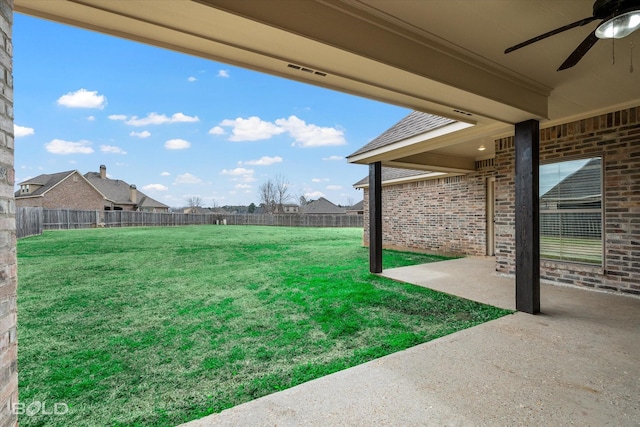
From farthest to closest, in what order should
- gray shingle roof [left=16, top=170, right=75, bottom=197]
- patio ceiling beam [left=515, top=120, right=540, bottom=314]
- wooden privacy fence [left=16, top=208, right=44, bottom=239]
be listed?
1. gray shingle roof [left=16, top=170, right=75, bottom=197]
2. wooden privacy fence [left=16, top=208, right=44, bottom=239]
3. patio ceiling beam [left=515, top=120, right=540, bottom=314]

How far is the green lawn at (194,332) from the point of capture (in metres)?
2.21

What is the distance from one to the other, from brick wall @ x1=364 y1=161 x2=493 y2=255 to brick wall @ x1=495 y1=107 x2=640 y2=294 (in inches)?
133

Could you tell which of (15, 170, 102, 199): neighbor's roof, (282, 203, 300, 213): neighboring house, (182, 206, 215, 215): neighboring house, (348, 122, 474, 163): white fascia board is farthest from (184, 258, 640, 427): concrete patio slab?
(182, 206, 215, 215): neighboring house

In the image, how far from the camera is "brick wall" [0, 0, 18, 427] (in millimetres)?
1263

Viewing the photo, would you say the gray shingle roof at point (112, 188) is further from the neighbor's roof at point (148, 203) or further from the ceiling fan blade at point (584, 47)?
the ceiling fan blade at point (584, 47)

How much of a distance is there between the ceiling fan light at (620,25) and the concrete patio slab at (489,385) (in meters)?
2.64

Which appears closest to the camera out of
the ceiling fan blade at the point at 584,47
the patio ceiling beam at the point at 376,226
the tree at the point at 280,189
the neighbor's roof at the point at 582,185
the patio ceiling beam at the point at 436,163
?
the ceiling fan blade at the point at 584,47

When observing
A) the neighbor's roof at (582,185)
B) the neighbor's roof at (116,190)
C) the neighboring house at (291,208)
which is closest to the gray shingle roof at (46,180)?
the neighbor's roof at (116,190)

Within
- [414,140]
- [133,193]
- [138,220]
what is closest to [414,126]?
[414,140]

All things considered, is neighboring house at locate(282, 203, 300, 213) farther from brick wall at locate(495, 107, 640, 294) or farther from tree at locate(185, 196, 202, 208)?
brick wall at locate(495, 107, 640, 294)

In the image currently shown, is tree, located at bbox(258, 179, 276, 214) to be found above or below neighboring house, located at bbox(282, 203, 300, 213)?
above

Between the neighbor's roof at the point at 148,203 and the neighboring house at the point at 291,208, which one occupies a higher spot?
the neighbor's roof at the point at 148,203

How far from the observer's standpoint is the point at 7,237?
1332mm

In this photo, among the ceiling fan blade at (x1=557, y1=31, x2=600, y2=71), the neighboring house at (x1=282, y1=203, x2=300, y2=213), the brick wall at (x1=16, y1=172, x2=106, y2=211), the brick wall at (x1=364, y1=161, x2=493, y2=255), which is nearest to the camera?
the ceiling fan blade at (x1=557, y1=31, x2=600, y2=71)
